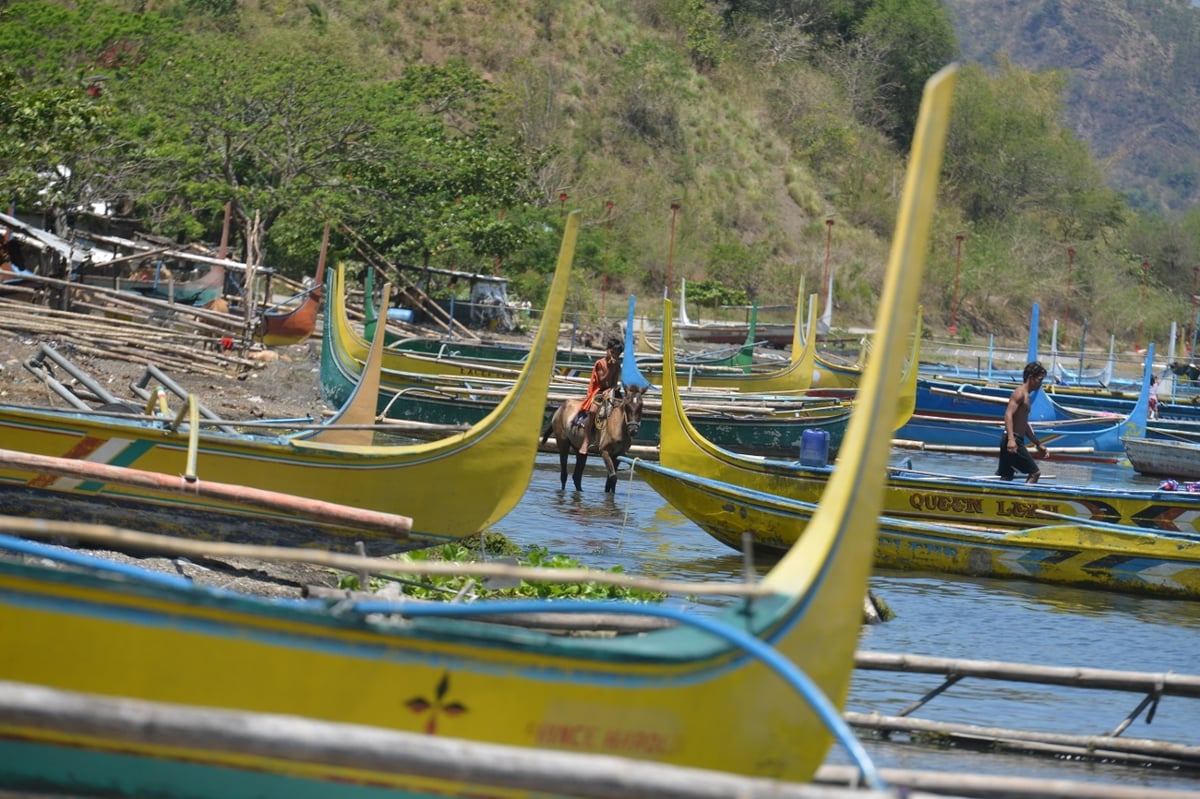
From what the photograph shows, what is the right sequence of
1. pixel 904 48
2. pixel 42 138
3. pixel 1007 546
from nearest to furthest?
1. pixel 1007 546
2. pixel 42 138
3. pixel 904 48

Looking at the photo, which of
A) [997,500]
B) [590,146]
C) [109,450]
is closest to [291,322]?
[997,500]

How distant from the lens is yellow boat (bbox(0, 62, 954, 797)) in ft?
13.3

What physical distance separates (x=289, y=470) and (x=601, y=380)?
6.54m

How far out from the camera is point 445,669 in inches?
164

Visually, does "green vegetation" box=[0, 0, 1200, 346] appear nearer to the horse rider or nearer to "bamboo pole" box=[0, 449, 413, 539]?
the horse rider

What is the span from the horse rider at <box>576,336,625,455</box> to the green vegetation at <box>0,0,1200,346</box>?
33.1 feet

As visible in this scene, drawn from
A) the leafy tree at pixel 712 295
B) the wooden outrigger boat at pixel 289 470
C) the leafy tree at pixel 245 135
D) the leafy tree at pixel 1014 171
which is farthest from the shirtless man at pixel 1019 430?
the leafy tree at pixel 1014 171

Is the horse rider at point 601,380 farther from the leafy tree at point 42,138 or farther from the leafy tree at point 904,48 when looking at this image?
Answer: the leafy tree at point 904,48

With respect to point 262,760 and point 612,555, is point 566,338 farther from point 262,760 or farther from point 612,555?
point 262,760

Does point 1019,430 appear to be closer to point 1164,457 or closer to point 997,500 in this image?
point 997,500

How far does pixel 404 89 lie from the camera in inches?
1497

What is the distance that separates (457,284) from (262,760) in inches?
1196

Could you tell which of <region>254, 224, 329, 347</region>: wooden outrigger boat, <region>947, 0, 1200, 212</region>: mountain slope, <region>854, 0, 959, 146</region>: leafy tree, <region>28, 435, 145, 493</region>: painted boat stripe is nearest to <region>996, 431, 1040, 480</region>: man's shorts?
<region>28, 435, 145, 493</region>: painted boat stripe

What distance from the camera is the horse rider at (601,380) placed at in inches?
623
